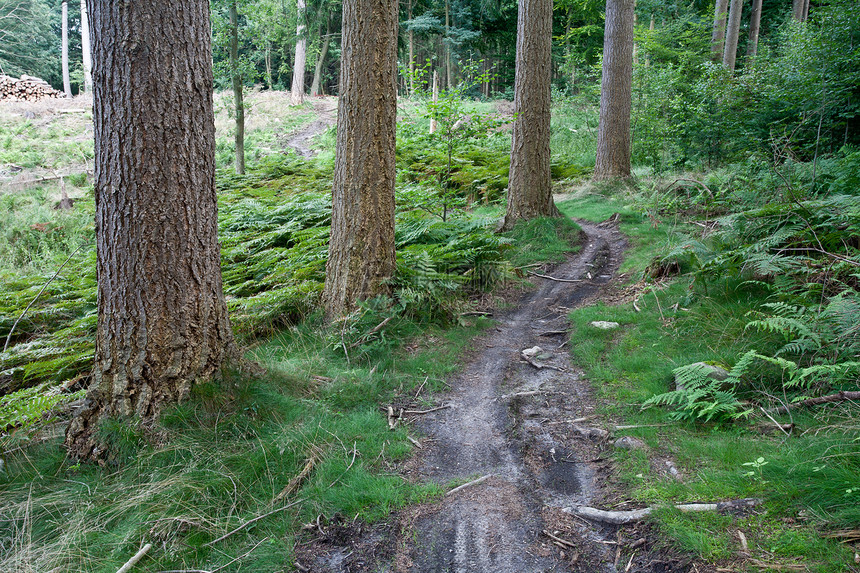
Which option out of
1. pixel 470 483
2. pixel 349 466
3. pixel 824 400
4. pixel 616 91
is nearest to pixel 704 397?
pixel 824 400

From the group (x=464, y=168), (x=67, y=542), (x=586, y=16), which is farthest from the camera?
(x=586, y=16)

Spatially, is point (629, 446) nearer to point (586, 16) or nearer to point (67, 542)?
point (67, 542)

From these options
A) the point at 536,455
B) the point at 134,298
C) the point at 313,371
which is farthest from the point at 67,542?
the point at 536,455

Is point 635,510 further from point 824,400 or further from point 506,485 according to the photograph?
point 824,400

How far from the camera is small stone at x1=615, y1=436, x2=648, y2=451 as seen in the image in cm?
348

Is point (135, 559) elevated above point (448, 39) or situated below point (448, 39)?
below

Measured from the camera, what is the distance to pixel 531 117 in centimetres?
948

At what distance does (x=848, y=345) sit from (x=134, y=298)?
5.13 m

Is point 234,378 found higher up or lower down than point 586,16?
lower down

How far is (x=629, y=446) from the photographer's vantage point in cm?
352

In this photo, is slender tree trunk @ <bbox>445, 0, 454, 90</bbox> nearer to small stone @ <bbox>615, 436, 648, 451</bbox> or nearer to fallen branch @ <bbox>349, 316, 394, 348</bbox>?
fallen branch @ <bbox>349, 316, 394, 348</bbox>

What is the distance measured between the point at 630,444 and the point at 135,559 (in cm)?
312

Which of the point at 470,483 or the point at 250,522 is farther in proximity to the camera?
the point at 470,483

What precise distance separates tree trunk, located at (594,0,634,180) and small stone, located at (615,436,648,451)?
35.2 ft
